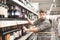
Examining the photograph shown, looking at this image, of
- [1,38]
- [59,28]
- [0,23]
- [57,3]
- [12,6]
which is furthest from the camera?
[57,3]

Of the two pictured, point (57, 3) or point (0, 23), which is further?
point (57, 3)

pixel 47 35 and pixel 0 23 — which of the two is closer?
pixel 0 23

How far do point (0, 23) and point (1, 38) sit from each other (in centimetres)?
36

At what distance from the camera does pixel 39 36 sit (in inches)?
163

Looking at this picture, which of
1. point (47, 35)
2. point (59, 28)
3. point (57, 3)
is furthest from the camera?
point (57, 3)

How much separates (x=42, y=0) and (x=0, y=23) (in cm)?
915

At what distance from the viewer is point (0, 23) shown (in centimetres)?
155

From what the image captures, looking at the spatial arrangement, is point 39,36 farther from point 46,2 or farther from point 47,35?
point 46,2

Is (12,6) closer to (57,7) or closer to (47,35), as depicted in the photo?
(47,35)

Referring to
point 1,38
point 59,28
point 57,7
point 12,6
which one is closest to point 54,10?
point 57,7

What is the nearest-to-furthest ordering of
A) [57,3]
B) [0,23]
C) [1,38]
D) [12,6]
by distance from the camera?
[0,23] → [1,38] → [12,6] → [57,3]

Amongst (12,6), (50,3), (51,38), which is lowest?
(51,38)

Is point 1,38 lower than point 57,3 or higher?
lower

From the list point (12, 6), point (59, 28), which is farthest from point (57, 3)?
point (12, 6)
